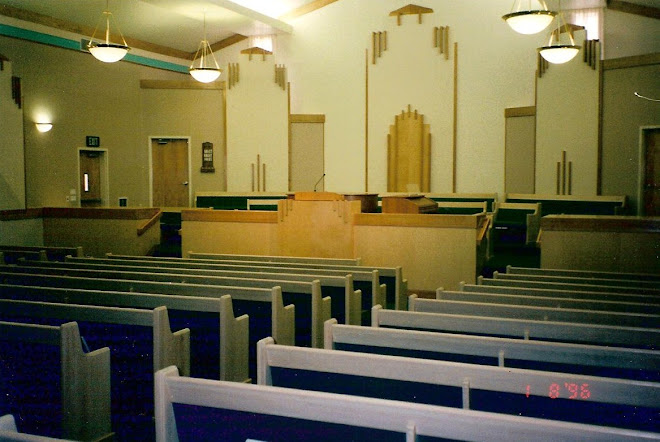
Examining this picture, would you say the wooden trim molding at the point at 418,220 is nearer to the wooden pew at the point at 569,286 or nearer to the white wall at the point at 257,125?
the wooden pew at the point at 569,286

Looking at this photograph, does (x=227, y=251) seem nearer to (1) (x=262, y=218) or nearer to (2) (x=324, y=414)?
(1) (x=262, y=218)

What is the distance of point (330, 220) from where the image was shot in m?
6.22

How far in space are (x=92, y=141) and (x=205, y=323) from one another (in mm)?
8595

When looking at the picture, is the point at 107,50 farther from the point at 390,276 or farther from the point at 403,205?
the point at 390,276

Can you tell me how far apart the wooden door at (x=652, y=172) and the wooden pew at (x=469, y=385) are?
340 inches

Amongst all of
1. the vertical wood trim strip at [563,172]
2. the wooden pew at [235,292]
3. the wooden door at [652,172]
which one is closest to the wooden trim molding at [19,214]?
the wooden pew at [235,292]

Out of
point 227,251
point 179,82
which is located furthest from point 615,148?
point 179,82

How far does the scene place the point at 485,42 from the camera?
1088cm

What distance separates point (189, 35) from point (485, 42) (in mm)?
5422

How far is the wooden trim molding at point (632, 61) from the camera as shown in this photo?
29.9 ft

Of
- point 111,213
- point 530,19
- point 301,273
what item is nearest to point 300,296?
point 301,273

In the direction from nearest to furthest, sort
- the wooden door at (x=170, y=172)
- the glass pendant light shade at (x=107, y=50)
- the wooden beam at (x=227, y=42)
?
the glass pendant light shade at (x=107, y=50)
the wooden door at (x=170, y=172)
the wooden beam at (x=227, y=42)

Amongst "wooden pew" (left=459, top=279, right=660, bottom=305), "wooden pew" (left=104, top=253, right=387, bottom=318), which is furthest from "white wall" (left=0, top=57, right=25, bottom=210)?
"wooden pew" (left=459, top=279, right=660, bottom=305)

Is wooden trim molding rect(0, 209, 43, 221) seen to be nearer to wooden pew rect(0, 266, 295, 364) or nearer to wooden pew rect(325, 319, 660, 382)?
wooden pew rect(0, 266, 295, 364)
